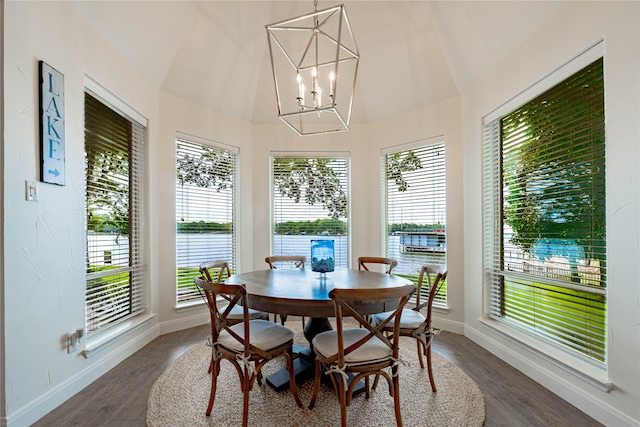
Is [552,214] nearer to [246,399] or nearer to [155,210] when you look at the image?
[246,399]

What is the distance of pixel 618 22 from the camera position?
1.85 metres

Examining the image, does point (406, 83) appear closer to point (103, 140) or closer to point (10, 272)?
point (103, 140)

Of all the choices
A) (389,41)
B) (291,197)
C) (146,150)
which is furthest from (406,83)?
(146,150)

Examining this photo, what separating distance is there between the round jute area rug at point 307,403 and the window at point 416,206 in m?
1.60

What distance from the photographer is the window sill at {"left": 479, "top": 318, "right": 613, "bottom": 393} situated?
195 centimetres

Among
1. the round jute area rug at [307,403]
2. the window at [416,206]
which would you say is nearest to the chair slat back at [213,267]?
the round jute area rug at [307,403]

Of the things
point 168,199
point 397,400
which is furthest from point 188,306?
point 397,400

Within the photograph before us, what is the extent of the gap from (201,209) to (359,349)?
2880 millimetres

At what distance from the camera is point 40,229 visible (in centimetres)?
203

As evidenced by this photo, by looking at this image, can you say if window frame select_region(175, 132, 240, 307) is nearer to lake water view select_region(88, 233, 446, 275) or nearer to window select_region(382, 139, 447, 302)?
lake water view select_region(88, 233, 446, 275)

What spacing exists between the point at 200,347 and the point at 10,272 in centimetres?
169

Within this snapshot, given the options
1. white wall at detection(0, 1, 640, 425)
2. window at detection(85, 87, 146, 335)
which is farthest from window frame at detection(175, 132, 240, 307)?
window at detection(85, 87, 146, 335)

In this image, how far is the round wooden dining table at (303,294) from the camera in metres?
1.85

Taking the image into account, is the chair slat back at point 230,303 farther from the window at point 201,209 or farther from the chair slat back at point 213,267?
the window at point 201,209
